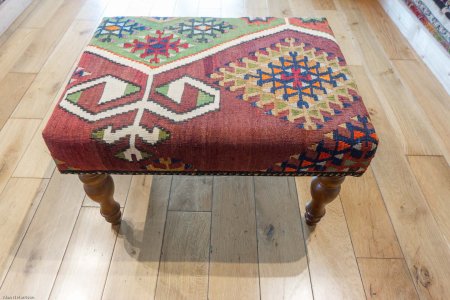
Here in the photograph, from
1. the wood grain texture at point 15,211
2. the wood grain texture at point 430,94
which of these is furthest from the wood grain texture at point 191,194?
the wood grain texture at point 430,94

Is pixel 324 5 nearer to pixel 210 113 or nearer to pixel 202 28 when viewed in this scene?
pixel 202 28

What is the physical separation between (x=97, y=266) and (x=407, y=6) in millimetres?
1645

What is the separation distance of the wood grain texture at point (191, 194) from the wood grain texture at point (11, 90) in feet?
2.11

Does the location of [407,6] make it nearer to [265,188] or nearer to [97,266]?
[265,188]

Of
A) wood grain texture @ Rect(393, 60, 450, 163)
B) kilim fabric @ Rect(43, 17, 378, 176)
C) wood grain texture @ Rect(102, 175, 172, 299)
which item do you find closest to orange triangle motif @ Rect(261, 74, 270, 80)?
kilim fabric @ Rect(43, 17, 378, 176)

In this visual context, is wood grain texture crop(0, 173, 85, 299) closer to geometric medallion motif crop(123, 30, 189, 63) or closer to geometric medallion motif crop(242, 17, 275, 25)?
geometric medallion motif crop(123, 30, 189, 63)

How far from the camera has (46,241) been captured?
35.4 inches

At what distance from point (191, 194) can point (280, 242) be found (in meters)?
0.28

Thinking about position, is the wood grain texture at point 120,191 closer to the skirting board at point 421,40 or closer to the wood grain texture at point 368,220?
the wood grain texture at point 368,220

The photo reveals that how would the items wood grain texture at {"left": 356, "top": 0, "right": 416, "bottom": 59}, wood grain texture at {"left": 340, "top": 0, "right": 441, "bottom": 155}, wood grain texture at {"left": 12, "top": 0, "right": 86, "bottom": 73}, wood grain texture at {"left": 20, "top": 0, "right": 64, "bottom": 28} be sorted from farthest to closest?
wood grain texture at {"left": 20, "top": 0, "right": 64, "bottom": 28} → wood grain texture at {"left": 356, "top": 0, "right": 416, "bottom": 59} → wood grain texture at {"left": 12, "top": 0, "right": 86, "bottom": 73} → wood grain texture at {"left": 340, "top": 0, "right": 441, "bottom": 155}

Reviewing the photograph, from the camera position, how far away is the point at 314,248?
902 millimetres

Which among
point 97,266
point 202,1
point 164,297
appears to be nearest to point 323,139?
point 164,297

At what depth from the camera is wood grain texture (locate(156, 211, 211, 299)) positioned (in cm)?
82

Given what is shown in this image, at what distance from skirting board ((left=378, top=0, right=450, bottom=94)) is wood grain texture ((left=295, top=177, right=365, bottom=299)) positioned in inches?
31.3
